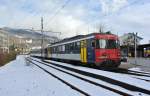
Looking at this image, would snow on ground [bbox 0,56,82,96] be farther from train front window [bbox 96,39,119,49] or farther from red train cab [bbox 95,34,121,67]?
train front window [bbox 96,39,119,49]

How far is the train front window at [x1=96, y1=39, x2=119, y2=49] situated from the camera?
31.8 m

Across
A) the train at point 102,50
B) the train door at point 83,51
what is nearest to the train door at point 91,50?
the train at point 102,50

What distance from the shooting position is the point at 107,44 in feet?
106

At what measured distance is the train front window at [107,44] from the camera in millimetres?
31767

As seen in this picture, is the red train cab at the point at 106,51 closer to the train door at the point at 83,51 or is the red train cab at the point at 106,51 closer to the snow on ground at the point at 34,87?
the train door at the point at 83,51

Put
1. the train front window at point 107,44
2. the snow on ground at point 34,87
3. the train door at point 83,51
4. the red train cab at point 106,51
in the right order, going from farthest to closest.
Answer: the train door at point 83,51 → the train front window at point 107,44 → the red train cab at point 106,51 → the snow on ground at point 34,87

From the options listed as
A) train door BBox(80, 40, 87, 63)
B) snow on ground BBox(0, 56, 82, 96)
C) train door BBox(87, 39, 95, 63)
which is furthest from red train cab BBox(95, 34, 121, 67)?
snow on ground BBox(0, 56, 82, 96)

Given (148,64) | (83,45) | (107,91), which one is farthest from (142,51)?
(107,91)

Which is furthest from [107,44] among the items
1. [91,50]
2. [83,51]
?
[83,51]

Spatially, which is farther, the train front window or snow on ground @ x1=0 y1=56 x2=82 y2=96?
the train front window

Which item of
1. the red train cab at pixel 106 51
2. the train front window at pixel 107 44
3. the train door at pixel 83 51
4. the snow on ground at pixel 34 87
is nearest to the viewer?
the snow on ground at pixel 34 87

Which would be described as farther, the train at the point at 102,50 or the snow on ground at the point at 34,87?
the train at the point at 102,50

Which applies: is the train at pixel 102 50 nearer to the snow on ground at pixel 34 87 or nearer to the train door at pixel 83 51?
the train door at pixel 83 51

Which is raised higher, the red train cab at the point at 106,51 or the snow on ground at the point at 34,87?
the red train cab at the point at 106,51
